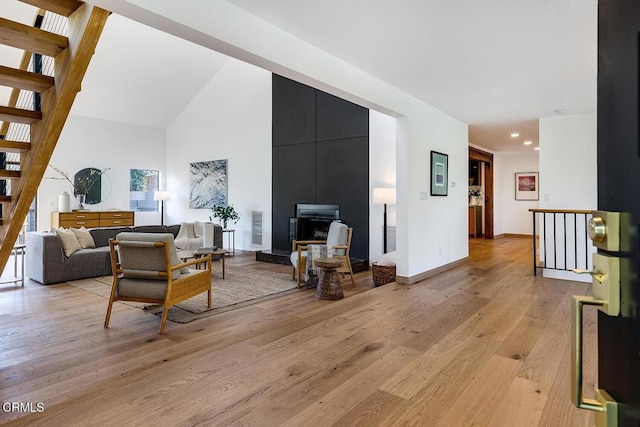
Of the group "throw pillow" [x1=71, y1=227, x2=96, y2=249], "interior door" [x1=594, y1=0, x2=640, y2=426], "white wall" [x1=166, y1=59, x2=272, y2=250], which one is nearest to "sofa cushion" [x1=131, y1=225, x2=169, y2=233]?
"throw pillow" [x1=71, y1=227, x2=96, y2=249]

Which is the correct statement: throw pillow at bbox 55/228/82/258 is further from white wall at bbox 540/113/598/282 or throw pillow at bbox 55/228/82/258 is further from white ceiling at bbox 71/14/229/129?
white wall at bbox 540/113/598/282

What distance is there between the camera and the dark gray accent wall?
20.7ft

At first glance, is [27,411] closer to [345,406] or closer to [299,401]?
[299,401]

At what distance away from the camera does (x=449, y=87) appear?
4.36 meters

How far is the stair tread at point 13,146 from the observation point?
2385mm

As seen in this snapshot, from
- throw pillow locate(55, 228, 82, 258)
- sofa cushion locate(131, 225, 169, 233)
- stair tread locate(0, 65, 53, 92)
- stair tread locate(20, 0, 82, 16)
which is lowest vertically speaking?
throw pillow locate(55, 228, 82, 258)

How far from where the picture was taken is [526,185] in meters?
10.5

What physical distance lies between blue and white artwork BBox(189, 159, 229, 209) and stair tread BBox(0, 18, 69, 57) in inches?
254

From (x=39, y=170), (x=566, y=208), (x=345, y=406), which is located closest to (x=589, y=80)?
(x=566, y=208)

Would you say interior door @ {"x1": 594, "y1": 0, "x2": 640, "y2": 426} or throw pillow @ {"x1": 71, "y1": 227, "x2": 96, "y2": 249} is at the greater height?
interior door @ {"x1": 594, "y1": 0, "x2": 640, "y2": 426}

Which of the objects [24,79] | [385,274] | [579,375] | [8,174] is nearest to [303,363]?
[579,375]

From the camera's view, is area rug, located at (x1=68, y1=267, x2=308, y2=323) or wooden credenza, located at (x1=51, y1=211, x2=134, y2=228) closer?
area rug, located at (x1=68, y1=267, x2=308, y2=323)

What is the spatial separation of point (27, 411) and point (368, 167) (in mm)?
5194

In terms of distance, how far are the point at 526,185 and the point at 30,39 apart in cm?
1138
